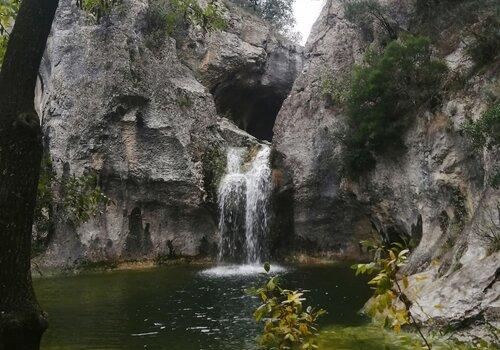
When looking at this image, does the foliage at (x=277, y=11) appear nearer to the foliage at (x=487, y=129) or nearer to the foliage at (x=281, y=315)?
the foliage at (x=487, y=129)

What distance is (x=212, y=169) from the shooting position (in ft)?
88.0

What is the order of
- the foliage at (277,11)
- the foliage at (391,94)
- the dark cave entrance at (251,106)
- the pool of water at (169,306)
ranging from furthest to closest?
the foliage at (277,11), the dark cave entrance at (251,106), the foliage at (391,94), the pool of water at (169,306)

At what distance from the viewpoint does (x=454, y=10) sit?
20.1 meters

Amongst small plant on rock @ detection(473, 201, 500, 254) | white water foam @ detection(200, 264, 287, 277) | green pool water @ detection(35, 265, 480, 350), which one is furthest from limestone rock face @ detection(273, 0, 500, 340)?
white water foam @ detection(200, 264, 287, 277)

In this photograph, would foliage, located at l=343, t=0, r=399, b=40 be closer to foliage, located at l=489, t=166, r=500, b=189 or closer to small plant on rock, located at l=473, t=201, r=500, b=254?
foliage, located at l=489, t=166, r=500, b=189

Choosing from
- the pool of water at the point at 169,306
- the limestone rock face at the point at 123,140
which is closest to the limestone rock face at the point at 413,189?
the pool of water at the point at 169,306

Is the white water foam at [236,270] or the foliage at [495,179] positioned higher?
the foliage at [495,179]

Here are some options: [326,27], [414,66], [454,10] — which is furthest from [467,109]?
[326,27]

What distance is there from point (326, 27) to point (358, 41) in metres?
3.20

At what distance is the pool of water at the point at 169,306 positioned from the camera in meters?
10.6

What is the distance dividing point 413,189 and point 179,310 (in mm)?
10382

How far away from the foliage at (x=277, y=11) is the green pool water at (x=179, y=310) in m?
29.1

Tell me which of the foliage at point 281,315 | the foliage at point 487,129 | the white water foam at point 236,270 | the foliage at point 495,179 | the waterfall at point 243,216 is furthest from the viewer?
the waterfall at point 243,216

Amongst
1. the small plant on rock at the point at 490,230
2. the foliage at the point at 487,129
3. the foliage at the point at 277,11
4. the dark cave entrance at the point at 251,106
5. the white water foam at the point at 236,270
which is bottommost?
the white water foam at the point at 236,270
